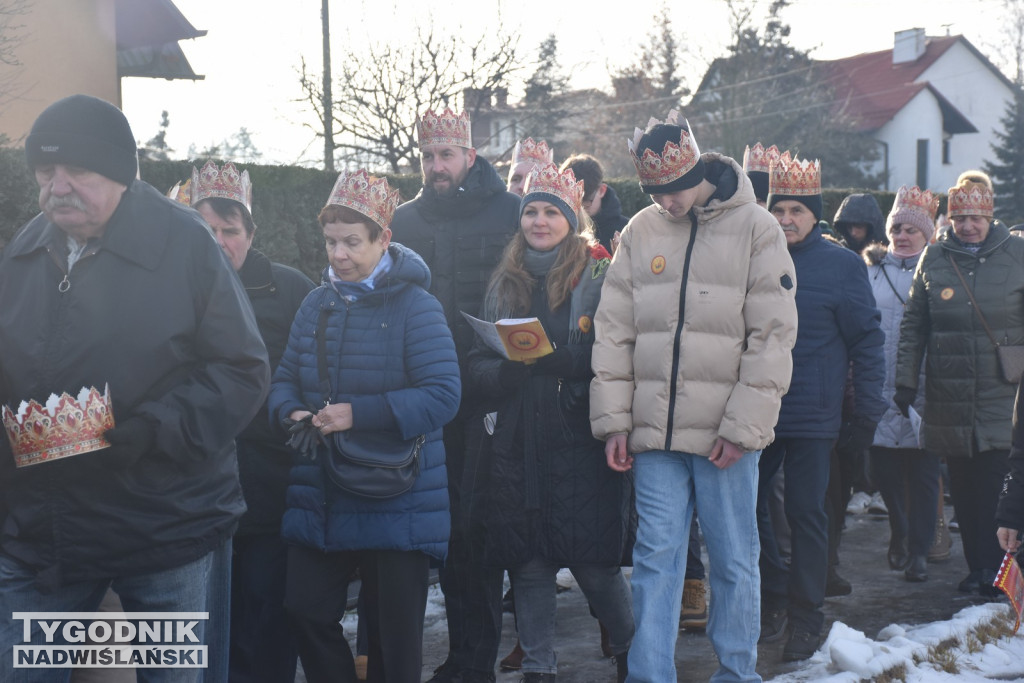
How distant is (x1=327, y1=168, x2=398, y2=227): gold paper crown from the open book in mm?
656

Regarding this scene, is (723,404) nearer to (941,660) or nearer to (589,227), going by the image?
(589,227)

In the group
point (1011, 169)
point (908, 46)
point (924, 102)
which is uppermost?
point (908, 46)

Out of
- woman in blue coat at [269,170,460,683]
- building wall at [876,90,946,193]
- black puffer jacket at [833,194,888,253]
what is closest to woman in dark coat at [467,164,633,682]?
woman in blue coat at [269,170,460,683]

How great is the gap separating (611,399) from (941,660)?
2.06m

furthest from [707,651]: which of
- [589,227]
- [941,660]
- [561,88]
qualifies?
[561,88]

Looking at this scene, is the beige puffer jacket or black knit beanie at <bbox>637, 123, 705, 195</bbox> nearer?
the beige puffer jacket

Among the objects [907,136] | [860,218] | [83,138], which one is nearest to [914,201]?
[860,218]

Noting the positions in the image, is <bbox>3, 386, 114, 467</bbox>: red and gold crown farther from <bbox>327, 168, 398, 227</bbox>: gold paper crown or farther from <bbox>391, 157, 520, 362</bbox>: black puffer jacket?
<bbox>391, 157, 520, 362</bbox>: black puffer jacket

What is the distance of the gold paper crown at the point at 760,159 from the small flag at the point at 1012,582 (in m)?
2.81

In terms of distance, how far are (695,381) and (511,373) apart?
0.81m

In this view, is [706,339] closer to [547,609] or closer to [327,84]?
[547,609]

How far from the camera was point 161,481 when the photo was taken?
10.4ft

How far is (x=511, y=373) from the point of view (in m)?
4.86

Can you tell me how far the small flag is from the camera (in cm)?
386
